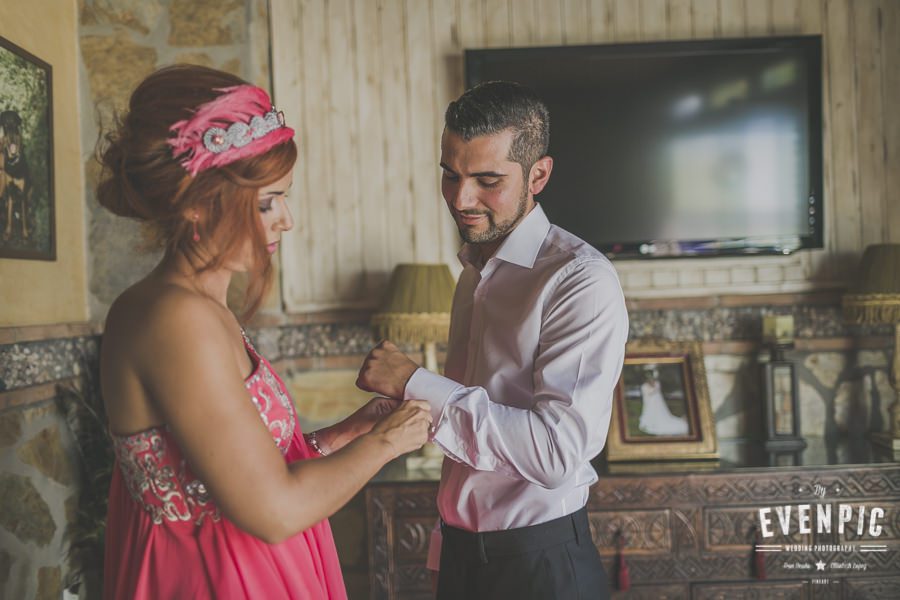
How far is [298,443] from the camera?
154cm

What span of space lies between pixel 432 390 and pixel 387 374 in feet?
0.34

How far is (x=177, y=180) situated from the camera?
49.2 inches

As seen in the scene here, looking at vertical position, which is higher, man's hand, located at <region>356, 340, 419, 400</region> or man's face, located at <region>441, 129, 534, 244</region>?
man's face, located at <region>441, 129, 534, 244</region>

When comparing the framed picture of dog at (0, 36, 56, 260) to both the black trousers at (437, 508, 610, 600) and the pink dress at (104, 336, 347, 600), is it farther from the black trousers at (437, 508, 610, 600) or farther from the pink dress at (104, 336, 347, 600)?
the black trousers at (437, 508, 610, 600)

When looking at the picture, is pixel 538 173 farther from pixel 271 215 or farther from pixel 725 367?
pixel 725 367

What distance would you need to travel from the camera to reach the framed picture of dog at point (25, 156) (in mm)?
2199

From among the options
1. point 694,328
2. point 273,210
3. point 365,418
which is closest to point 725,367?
point 694,328

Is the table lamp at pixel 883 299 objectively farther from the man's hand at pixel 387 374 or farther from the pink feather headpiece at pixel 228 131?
the pink feather headpiece at pixel 228 131

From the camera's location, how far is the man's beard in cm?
186

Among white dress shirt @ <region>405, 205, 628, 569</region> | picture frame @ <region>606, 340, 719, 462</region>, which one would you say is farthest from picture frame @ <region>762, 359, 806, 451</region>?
white dress shirt @ <region>405, 205, 628, 569</region>

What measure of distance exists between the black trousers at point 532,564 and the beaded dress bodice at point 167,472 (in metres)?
0.63

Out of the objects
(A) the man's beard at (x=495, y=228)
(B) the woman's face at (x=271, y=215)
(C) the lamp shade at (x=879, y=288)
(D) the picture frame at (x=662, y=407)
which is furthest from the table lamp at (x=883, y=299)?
(B) the woman's face at (x=271, y=215)

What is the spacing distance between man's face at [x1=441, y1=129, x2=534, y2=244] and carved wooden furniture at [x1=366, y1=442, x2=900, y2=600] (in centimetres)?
135

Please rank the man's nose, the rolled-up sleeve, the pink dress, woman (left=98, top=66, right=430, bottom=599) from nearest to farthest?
woman (left=98, top=66, right=430, bottom=599) < the pink dress < the rolled-up sleeve < the man's nose
